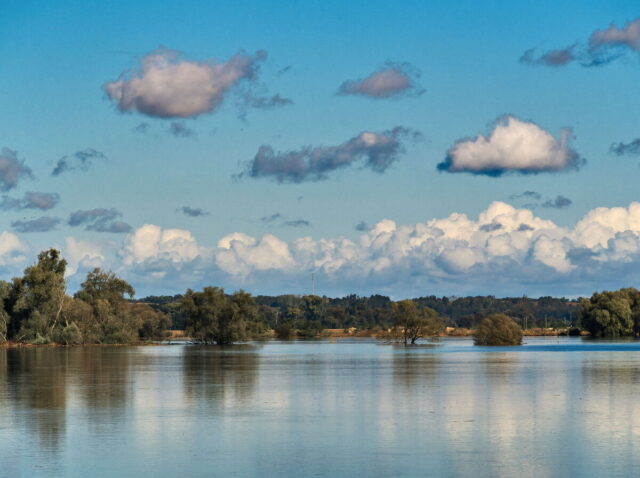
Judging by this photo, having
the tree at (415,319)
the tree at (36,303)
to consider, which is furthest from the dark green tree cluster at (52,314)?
the tree at (415,319)

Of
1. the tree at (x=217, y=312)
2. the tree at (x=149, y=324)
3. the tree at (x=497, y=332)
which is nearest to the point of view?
the tree at (x=497, y=332)

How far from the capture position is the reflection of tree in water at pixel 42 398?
99.9ft

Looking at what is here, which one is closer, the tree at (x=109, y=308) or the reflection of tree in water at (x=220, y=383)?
the reflection of tree in water at (x=220, y=383)

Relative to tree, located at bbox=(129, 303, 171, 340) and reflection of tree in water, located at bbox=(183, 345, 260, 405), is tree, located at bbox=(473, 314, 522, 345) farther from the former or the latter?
reflection of tree in water, located at bbox=(183, 345, 260, 405)

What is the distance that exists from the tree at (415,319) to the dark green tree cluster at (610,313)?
64002mm

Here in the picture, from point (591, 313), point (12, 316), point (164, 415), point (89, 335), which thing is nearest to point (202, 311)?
point (89, 335)

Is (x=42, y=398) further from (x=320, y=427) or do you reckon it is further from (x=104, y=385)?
(x=320, y=427)

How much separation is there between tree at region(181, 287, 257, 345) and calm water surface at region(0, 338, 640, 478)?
89.8 metres

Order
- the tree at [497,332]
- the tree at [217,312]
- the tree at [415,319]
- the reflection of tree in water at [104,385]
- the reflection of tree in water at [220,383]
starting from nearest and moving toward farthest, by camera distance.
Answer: the reflection of tree in water at [104,385]
the reflection of tree in water at [220,383]
the tree at [497,332]
the tree at [415,319]
the tree at [217,312]

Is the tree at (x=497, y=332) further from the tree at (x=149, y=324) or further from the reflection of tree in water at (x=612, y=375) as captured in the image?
the tree at (x=149, y=324)

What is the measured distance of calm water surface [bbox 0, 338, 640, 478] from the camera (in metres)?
23.6

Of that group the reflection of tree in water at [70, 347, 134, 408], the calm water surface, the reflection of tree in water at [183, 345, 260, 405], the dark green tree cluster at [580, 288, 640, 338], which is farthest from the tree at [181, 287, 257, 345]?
the calm water surface

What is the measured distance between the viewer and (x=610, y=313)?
637 ft

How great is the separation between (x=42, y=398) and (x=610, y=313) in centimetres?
16862
